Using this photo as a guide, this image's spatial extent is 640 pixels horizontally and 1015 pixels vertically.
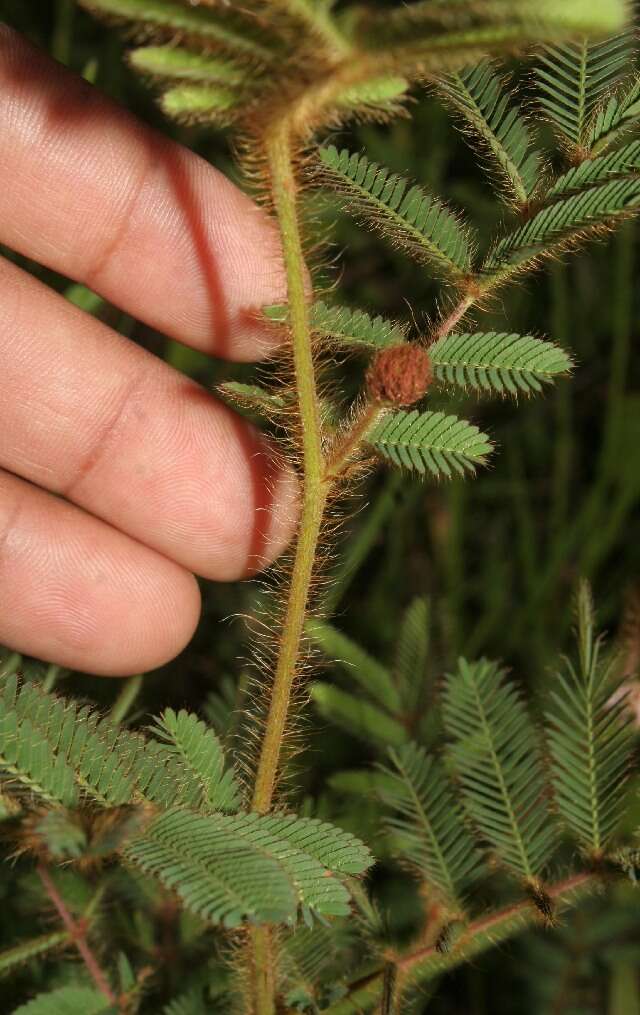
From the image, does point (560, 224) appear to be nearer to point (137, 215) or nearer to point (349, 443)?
point (349, 443)

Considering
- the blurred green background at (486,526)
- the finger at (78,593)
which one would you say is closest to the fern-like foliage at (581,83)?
the blurred green background at (486,526)

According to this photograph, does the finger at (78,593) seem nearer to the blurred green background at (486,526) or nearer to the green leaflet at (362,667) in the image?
the blurred green background at (486,526)

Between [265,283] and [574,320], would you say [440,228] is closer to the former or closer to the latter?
[265,283]

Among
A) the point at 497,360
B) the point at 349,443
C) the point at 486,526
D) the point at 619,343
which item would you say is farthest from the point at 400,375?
the point at 486,526

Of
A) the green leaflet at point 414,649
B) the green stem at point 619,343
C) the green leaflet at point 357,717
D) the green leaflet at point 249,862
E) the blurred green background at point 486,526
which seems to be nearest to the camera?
the green leaflet at point 249,862

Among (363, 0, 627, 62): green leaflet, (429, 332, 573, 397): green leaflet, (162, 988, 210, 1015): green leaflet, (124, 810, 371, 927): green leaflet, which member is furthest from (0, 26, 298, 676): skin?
(363, 0, 627, 62): green leaflet

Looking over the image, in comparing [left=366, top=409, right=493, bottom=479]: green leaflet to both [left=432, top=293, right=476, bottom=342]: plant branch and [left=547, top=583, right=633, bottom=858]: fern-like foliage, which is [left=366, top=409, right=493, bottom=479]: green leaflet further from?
[left=547, top=583, right=633, bottom=858]: fern-like foliage
